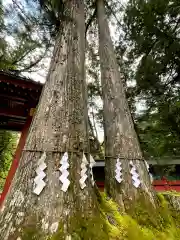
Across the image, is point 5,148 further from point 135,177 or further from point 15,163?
point 135,177

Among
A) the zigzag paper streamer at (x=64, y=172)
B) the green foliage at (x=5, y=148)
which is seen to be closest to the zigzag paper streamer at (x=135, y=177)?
the zigzag paper streamer at (x=64, y=172)

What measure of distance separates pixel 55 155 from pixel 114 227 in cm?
93

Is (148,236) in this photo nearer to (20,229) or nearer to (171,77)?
(20,229)

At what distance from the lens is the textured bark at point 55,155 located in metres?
1.84

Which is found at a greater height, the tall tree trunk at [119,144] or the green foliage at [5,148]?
the green foliage at [5,148]

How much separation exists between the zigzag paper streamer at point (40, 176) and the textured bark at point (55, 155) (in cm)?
4

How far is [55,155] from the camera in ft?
7.14

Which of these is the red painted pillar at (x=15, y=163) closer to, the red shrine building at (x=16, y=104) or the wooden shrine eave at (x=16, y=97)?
the red shrine building at (x=16, y=104)

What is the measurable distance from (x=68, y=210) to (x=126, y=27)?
6141 millimetres

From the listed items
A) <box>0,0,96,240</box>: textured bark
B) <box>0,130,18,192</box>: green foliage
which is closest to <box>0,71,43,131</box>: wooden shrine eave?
<box>0,0,96,240</box>: textured bark

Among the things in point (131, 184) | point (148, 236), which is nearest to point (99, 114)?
point (131, 184)

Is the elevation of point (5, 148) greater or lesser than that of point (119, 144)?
greater

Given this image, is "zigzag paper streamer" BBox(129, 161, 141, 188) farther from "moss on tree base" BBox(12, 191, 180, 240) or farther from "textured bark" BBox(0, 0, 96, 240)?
"textured bark" BBox(0, 0, 96, 240)

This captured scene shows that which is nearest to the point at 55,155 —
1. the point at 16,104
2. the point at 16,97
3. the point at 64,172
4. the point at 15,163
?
the point at 64,172
